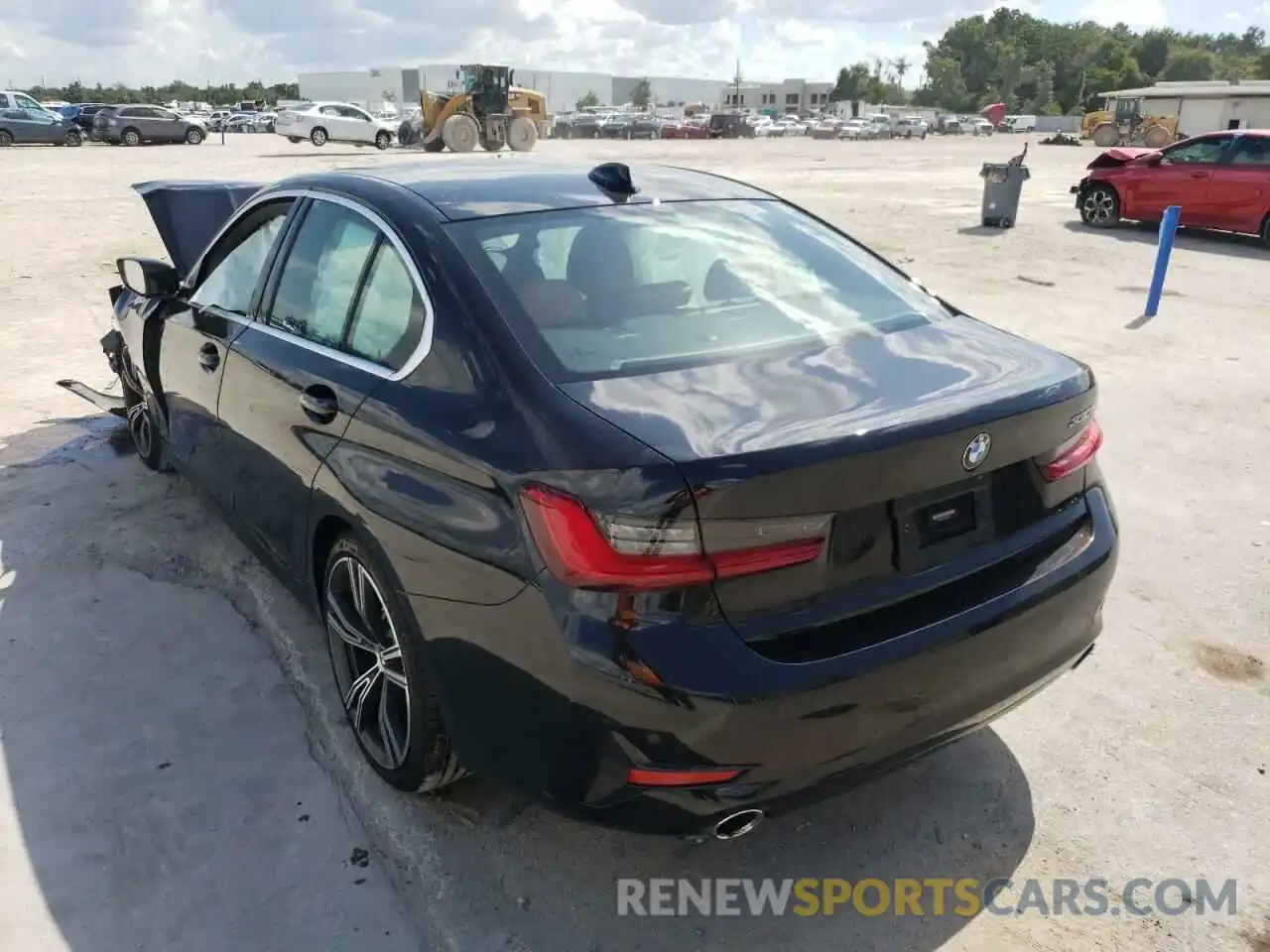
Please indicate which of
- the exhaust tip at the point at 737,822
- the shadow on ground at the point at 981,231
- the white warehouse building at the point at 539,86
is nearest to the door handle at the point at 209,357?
the exhaust tip at the point at 737,822

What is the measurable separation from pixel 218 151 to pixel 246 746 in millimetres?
36790

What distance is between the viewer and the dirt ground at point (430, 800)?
A: 2.44 m

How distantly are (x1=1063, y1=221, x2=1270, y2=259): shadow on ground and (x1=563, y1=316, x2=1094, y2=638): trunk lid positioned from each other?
44.0ft

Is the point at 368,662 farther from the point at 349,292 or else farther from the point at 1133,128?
the point at 1133,128

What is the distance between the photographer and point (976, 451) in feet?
7.39

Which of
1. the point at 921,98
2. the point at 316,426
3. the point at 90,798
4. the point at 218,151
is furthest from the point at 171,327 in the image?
the point at 921,98

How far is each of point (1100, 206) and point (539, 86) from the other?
5571 inches

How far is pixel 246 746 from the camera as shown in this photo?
3090 millimetres

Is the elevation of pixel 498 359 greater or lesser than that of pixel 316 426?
greater

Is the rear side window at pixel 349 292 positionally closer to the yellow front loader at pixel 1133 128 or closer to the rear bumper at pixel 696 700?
the rear bumper at pixel 696 700

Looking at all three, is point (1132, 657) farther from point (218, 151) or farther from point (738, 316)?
point (218, 151)

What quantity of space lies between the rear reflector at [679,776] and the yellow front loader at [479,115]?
3309 cm

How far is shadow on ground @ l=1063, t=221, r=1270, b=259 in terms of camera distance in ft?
45.6

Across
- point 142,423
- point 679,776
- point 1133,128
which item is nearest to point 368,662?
point 679,776
